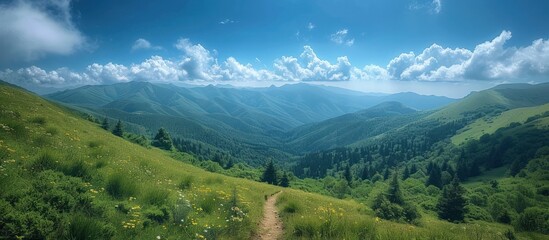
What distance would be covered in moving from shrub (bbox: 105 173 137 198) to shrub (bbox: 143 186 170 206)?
0.58m

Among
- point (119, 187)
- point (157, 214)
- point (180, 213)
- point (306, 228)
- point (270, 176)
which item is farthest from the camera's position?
point (270, 176)

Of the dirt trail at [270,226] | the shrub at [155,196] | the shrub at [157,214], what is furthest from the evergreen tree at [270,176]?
the shrub at [157,214]

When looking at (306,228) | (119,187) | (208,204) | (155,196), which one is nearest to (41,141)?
(119,187)

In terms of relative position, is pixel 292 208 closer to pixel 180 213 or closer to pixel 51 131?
pixel 180 213

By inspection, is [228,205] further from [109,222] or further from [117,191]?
[109,222]

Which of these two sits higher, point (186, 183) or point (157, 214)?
point (157, 214)

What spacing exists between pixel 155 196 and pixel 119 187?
4.71ft

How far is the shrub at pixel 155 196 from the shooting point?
1095cm

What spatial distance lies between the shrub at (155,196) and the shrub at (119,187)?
1.90 feet

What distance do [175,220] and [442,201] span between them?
228ft

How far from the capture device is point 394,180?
57.8 metres

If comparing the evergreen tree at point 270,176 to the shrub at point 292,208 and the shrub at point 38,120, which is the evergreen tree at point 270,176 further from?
the shrub at point 292,208

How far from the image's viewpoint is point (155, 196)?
11180mm

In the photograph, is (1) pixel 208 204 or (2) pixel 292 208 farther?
(2) pixel 292 208
